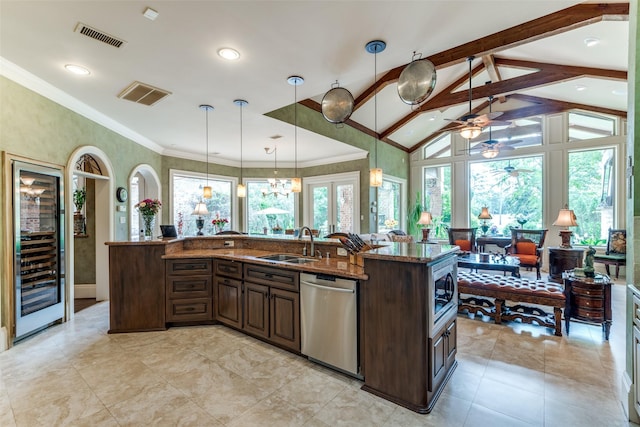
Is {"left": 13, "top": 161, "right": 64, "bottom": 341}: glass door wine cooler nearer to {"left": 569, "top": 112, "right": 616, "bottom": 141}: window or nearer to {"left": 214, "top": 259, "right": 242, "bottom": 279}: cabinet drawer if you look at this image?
{"left": 214, "top": 259, "right": 242, "bottom": 279}: cabinet drawer

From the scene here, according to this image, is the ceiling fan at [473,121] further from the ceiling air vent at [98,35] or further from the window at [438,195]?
the ceiling air vent at [98,35]

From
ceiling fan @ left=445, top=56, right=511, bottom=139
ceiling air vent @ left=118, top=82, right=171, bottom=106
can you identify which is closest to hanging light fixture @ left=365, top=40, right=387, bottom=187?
ceiling fan @ left=445, top=56, right=511, bottom=139

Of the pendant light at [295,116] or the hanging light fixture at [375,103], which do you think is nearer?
the hanging light fixture at [375,103]

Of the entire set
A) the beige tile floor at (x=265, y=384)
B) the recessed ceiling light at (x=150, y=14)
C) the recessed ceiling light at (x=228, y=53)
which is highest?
the recessed ceiling light at (x=228, y=53)

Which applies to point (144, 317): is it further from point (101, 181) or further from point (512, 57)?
point (512, 57)

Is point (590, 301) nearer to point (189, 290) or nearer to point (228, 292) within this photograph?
point (228, 292)

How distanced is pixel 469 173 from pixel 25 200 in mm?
9150

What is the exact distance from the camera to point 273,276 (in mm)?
2861

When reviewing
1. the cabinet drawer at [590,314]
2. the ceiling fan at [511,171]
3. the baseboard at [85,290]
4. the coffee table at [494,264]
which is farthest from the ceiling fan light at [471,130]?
the baseboard at [85,290]

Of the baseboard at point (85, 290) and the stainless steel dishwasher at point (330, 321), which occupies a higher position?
the stainless steel dishwasher at point (330, 321)

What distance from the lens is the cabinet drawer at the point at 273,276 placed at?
2.69m

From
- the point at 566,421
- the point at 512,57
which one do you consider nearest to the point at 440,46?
the point at 566,421

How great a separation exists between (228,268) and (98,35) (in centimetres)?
251

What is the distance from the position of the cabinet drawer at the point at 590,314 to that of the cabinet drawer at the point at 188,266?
4276 mm
